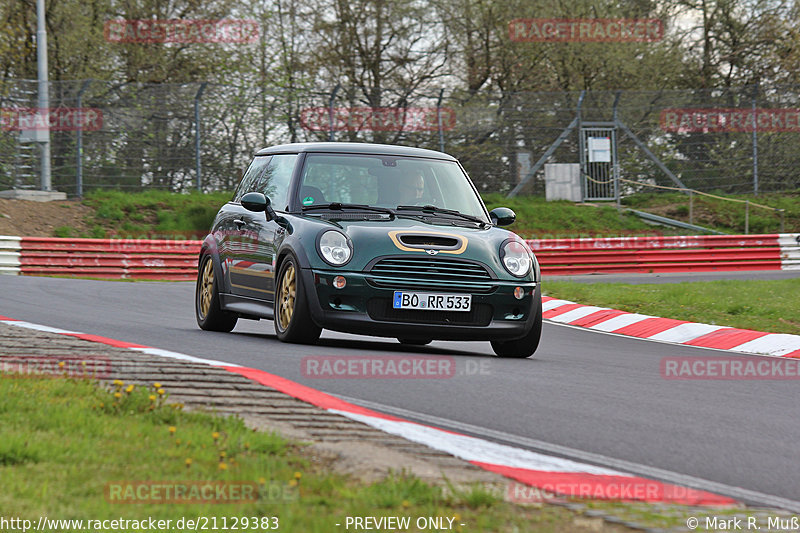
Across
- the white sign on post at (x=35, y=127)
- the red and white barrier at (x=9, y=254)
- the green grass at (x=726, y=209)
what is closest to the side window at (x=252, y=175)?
the red and white barrier at (x=9, y=254)

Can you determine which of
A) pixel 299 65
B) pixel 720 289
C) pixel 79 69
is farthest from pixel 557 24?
pixel 720 289

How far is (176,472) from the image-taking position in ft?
13.8

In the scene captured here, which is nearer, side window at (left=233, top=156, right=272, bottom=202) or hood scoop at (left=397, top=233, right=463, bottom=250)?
hood scoop at (left=397, top=233, right=463, bottom=250)

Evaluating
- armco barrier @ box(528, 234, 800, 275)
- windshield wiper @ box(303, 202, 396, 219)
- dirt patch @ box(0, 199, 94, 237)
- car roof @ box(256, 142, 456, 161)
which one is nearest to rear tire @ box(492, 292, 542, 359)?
windshield wiper @ box(303, 202, 396, 219)

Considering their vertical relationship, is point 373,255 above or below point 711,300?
above

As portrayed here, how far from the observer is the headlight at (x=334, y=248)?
8.25 meters

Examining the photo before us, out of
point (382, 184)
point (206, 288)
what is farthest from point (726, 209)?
point (382, 184)

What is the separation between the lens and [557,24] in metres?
32.9

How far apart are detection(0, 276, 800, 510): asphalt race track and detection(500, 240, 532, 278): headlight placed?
2.27 feet

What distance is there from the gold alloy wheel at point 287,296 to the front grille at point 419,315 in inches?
24.7

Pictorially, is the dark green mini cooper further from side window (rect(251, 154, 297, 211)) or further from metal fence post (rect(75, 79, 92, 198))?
metal fence post (rect(75, 79, 92, 198))

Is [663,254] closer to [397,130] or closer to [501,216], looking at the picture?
[397,130]

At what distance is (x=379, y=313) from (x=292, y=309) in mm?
701

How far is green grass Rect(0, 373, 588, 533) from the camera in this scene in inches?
146
